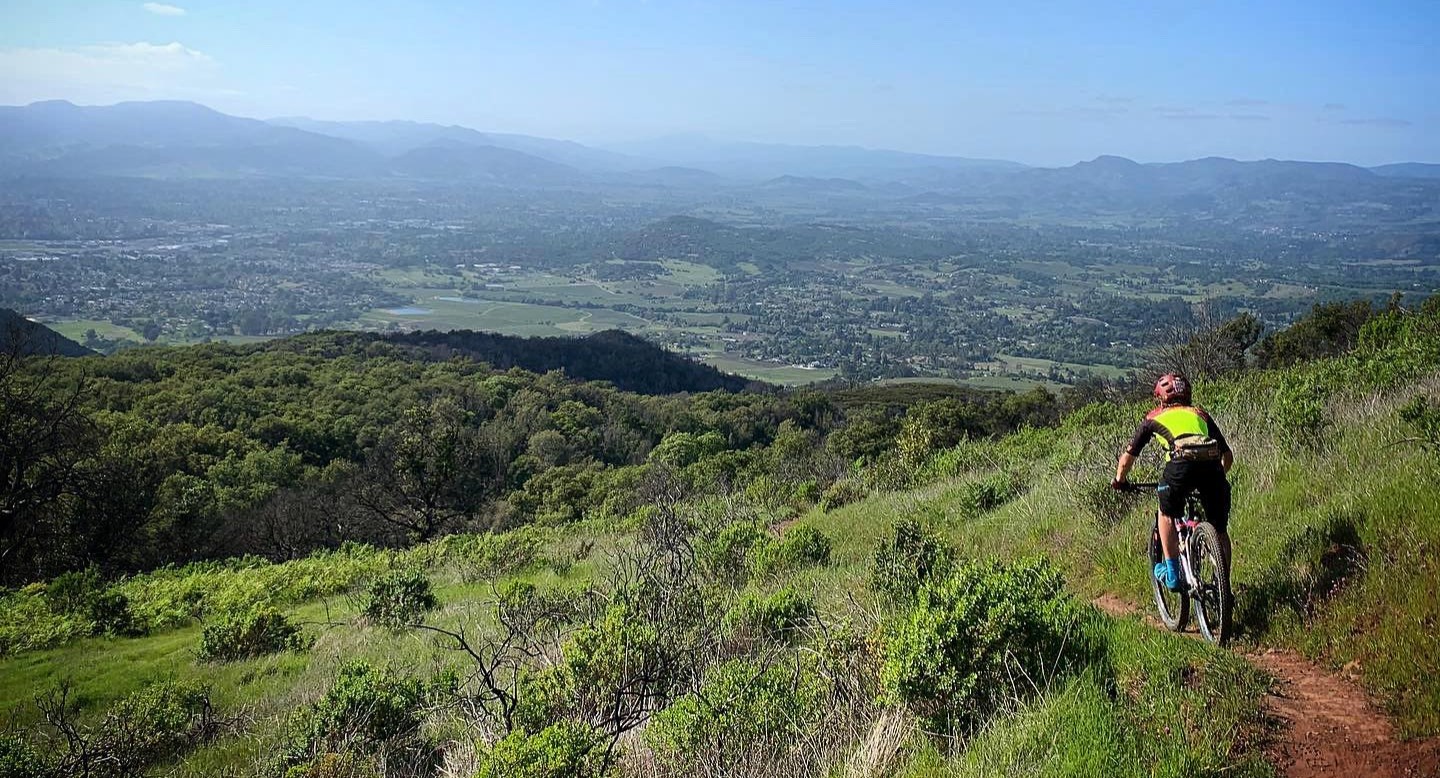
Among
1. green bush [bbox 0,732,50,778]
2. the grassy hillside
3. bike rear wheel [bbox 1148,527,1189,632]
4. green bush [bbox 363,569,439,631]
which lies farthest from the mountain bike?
green bush [bbox 363,569,439,631]

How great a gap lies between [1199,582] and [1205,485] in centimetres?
53

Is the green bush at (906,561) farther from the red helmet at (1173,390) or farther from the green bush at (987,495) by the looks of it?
the green bush at (987,495)

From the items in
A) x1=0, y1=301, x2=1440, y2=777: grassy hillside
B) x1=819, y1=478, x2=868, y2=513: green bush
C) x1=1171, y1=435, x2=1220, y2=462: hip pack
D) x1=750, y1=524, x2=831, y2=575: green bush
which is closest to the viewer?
x1=0, y1=301, x2=1440, y2=777: grassy hillside

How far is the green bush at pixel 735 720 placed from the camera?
344 cm

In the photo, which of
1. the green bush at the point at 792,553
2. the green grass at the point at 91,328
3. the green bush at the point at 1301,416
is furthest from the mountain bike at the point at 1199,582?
the green grass at the point at 91,328

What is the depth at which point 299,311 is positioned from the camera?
311 feet

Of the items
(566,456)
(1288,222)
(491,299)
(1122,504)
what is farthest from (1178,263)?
(1122,504)

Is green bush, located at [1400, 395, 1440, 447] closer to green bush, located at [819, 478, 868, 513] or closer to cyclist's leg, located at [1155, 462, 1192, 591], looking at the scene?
cyclist's leg, located at [1155, 462, 1192, 591]

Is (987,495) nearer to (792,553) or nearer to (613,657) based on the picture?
(792,553)

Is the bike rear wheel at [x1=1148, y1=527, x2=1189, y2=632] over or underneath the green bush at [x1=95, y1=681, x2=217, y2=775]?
over

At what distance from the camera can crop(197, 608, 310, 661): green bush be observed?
28.0ft

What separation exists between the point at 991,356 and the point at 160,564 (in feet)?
230

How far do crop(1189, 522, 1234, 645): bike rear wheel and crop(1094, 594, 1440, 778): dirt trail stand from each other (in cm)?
30

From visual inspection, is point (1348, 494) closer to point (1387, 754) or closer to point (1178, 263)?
point (1387, 754)
